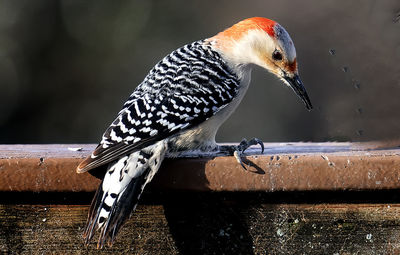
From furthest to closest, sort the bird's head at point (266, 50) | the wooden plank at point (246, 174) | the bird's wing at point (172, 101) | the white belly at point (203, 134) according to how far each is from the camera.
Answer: the bird's head at point (266, 50) < the white belly at point (203, 134) < the bird's wing at point (172, 101) < the wooden plank at point (246, 174)

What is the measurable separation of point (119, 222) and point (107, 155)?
24 cm

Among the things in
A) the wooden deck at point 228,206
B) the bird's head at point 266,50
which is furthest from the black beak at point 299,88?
the wooden deck at point 228,206

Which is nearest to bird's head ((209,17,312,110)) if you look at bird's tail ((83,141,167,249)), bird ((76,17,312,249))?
bird ((76,17,312,249))

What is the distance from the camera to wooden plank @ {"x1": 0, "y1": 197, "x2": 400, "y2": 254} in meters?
2.20

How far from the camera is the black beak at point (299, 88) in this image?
9.91 feet

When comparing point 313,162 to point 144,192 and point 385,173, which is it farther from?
point 144,192

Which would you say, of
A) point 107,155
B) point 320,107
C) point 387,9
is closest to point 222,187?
point 107,155

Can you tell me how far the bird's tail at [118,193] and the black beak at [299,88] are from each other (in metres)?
0.87

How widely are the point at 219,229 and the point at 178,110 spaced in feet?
1.96

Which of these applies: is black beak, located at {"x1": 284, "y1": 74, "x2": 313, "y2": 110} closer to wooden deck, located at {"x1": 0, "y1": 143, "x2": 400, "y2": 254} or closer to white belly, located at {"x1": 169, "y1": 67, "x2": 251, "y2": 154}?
white belly, located at {"x1": 169, "y1": 67, "x2": 251, "y2": 154}

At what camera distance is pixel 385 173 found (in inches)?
84.0

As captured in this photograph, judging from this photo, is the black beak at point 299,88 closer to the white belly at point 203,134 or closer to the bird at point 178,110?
the bird at point 178,110

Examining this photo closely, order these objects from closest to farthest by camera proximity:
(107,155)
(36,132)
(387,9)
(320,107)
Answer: (107,155) → (387,9) → (320,107) → (36,132)

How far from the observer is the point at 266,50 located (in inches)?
120
